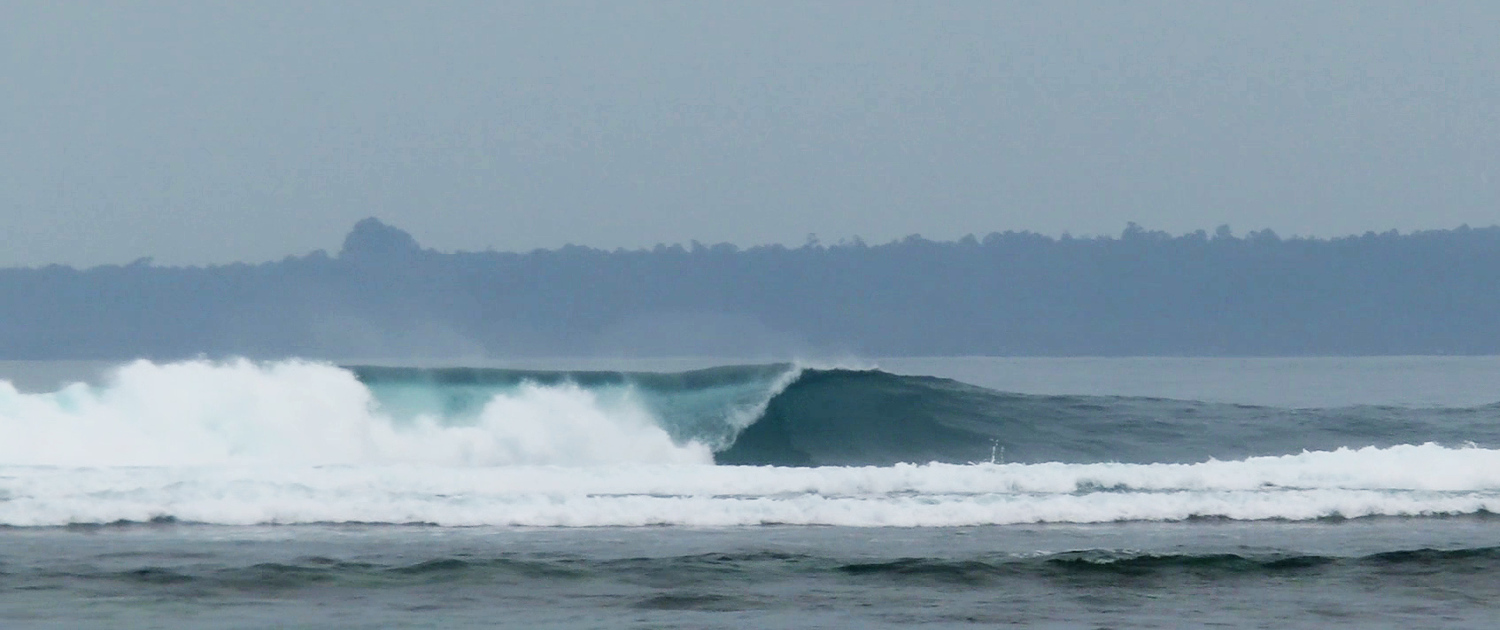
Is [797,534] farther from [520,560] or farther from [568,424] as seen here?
Result: [568,424]

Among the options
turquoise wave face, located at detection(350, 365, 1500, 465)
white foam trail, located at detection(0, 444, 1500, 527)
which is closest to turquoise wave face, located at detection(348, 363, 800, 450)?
turquoise wave face, located at detection(350, 365, 1500, 465)

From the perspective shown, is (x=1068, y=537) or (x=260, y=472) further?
(x=260, y=472)

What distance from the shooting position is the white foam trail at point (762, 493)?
13859 mm

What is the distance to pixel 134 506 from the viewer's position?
13.9m

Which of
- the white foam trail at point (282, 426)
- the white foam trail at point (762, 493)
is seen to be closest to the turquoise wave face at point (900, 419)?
the white foam trail at point (282, 426)

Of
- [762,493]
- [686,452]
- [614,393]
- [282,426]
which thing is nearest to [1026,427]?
[686,452]

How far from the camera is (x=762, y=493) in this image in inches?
601

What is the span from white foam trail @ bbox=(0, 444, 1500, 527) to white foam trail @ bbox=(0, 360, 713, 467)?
3126 millimetres

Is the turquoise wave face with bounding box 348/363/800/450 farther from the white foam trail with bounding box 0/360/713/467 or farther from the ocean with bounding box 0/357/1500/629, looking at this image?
the white foam trail with bounding box 0/360/713/467

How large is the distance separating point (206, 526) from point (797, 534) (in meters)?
5.24

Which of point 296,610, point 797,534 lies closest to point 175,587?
point 296,610

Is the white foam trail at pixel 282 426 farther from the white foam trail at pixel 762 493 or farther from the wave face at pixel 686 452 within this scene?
the white foam trail at pixel 762 493

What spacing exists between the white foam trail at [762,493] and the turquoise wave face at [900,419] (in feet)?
14.0

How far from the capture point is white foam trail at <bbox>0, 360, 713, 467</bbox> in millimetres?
18828
